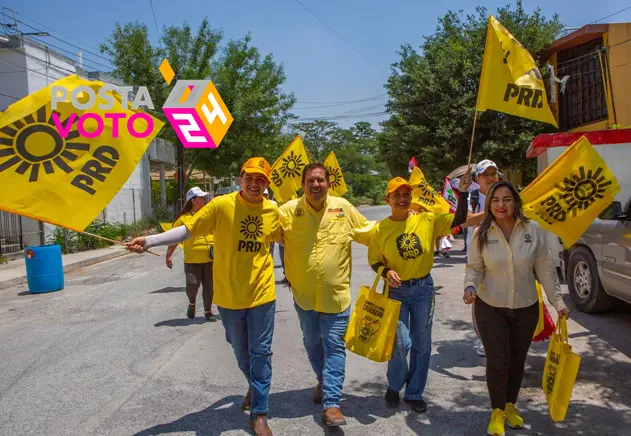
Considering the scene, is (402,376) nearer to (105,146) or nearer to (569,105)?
(105,146)

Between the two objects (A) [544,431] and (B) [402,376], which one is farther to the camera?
(B) [402,376]

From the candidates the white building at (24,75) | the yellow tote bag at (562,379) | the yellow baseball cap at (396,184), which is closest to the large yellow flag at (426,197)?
the yellow baseball cap at (396,184)

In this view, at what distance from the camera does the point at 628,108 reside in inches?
738

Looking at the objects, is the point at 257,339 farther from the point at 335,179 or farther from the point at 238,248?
the point at 335,179

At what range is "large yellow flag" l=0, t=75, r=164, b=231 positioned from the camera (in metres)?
3.60

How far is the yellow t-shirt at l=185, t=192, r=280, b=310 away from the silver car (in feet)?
14.4

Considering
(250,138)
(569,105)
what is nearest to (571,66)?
(569,105)

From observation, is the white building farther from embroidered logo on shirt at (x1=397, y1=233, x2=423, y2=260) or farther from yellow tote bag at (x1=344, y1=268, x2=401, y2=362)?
embroidered logo on shirt at (x1=397, y1=233, x2=423, y2=260)

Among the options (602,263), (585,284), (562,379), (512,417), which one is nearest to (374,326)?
(512,417)

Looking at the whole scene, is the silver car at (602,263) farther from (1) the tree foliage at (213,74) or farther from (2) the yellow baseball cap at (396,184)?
(1) the tree foliage at (213,74)

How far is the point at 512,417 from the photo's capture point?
12.6ft

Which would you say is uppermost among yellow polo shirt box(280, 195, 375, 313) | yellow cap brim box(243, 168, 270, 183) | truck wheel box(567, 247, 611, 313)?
yellow cap brim box(243, 168, 270, 183)

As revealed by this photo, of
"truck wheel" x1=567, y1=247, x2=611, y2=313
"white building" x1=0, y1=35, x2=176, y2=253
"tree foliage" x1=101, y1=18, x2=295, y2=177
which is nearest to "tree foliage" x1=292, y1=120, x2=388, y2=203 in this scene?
"tree foliage" x1=101, y1=18, x2=295, y2=177

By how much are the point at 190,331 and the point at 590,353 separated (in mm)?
4473
